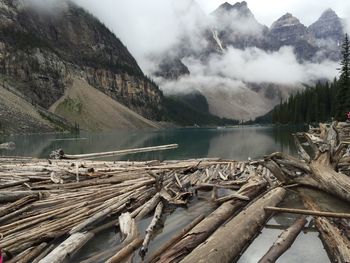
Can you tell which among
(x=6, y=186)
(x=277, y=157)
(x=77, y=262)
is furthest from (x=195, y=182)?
(x=77, y=262)

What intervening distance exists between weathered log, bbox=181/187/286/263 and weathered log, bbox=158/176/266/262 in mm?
312

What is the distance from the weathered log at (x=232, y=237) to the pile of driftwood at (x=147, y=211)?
0.02 m

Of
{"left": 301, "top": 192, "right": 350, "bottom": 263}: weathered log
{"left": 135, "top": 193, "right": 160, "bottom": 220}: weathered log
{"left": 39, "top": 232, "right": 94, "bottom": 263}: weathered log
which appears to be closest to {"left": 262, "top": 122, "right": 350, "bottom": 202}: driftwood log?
{"left": 301, "top": 192, "right": 350, "bottom": 263}: weathered log

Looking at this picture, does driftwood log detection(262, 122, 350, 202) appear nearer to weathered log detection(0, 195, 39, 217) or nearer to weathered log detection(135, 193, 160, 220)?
weathered log detection(135, 193, 160, 220)

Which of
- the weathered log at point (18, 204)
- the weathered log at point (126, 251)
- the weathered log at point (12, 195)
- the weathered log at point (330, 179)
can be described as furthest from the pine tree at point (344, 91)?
the weathered log at point (126, 251)

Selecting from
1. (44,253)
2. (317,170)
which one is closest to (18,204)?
(44,253)

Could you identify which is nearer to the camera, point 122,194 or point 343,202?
point 343,202

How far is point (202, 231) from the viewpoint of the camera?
998cm

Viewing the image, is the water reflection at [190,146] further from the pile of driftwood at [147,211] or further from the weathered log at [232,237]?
the weathered log at [232,237]

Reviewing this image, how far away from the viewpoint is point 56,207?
42.8ft

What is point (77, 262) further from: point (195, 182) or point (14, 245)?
point (195, 182)

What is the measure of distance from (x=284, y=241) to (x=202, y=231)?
2.14 meters

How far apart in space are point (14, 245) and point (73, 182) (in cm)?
869

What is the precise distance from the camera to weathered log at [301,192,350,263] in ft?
29.3
